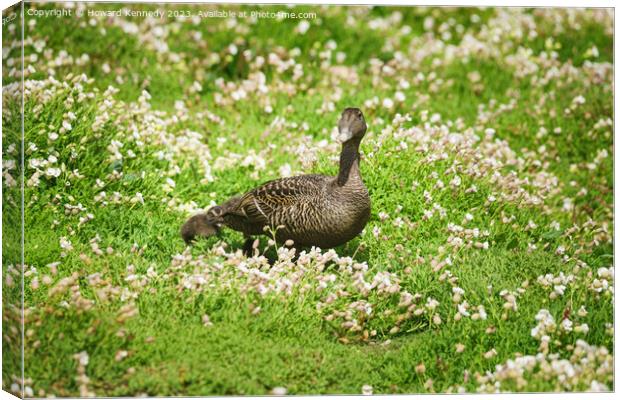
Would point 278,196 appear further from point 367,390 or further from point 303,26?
point 303,26

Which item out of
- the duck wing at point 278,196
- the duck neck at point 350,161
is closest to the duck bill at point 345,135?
the duck neck at point 350,161

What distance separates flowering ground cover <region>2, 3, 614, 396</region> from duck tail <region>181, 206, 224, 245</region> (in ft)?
0.31

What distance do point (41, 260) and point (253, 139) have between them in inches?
118

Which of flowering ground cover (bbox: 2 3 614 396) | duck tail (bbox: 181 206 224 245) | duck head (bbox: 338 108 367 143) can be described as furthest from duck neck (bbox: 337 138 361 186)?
duck tail (bbox: 181 206 224 245)

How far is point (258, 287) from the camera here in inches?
307

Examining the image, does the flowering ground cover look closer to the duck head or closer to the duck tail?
the duck tail

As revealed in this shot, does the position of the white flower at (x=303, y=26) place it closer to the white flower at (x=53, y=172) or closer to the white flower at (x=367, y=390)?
the white flower at (x=53, y=172)

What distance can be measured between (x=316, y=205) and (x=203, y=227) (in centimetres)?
109

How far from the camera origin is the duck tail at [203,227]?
8711 mm

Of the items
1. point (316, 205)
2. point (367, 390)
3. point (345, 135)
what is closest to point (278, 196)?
point (316, 205)

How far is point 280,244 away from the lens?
28.2ft

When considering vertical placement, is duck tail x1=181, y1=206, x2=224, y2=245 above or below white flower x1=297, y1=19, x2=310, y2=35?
below

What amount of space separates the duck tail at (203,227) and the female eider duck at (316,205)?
56 mm

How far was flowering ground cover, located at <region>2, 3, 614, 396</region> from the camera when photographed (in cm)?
759
